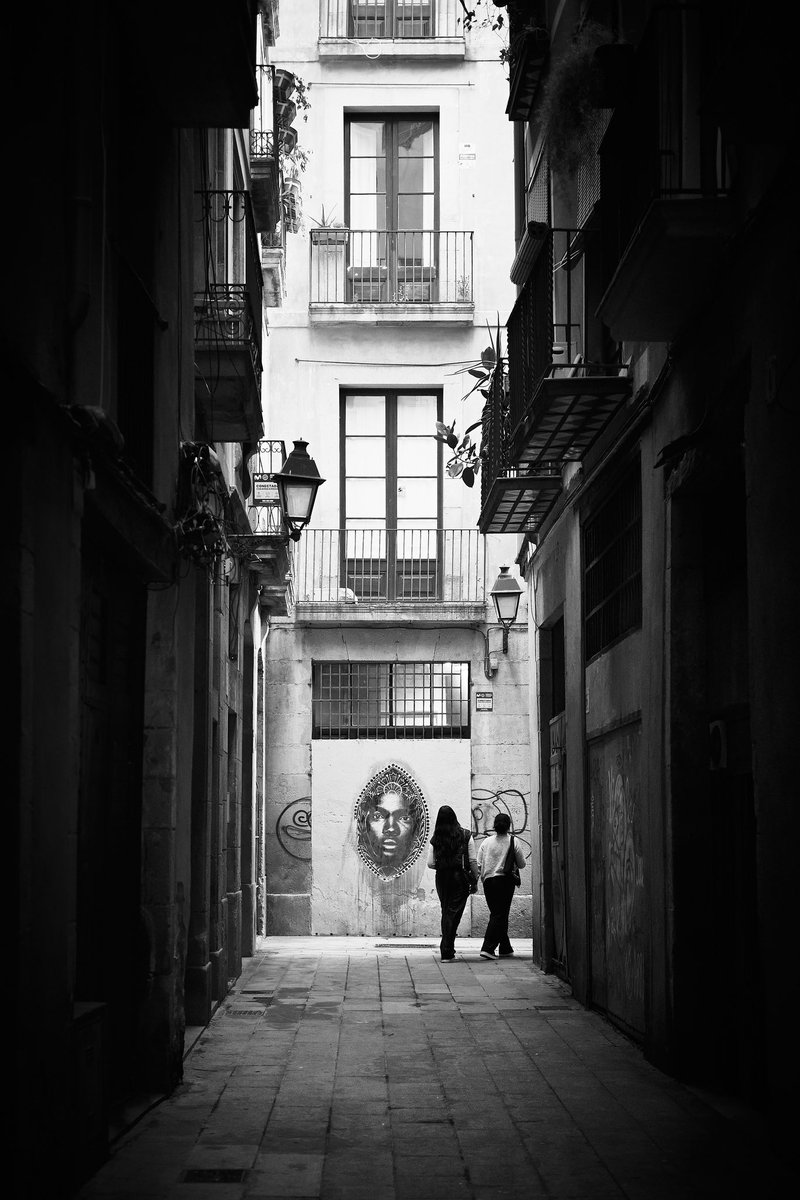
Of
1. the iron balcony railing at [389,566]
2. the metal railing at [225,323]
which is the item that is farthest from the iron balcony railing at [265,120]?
the iron balcony railing at [389,566]

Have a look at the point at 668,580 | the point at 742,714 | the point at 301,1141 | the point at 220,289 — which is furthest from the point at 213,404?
the point at 301,1141

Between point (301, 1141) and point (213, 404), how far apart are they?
6688mm

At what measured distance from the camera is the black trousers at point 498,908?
60.0 ft

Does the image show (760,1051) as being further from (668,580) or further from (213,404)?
(213,404)

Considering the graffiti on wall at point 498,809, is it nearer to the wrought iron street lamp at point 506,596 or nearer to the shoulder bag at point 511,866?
the wrought iron street lamp at point 506,596

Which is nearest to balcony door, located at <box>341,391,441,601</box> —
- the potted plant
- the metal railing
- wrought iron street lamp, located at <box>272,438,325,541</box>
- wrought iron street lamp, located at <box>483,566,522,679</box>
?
the potted plant

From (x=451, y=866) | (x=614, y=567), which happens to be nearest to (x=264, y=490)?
(x=451, y=866)

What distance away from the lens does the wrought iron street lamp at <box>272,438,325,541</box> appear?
15352 millimetres

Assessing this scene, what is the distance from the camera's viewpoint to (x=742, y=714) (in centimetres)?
903

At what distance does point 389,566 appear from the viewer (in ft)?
80.7

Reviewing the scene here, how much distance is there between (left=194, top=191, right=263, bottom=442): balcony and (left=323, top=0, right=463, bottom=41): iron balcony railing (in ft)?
41.1

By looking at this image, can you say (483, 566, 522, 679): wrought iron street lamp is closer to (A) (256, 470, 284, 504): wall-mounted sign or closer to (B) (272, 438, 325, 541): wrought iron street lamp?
(A) (256, 470, 284, 504): wall-mounted sign

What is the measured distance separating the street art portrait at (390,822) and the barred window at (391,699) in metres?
0.73

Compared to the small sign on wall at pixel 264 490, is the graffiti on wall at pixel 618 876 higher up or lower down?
lower down
